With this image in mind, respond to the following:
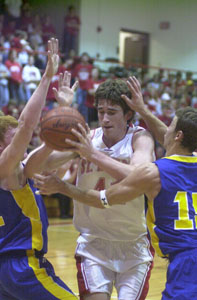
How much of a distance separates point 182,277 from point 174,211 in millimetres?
424

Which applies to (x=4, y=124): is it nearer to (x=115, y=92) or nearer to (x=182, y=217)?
(x=115, y=92)

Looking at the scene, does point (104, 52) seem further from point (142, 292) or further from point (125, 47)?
point (142, 292)

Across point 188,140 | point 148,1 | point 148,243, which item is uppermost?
point 148,1

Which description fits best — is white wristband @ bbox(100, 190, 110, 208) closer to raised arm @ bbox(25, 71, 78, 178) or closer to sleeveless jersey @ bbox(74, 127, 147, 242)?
raised arm @ bbox(25, 71, 78, 178)

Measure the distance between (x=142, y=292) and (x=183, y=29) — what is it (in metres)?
21.4

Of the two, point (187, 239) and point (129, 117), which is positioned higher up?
point (129, 117)

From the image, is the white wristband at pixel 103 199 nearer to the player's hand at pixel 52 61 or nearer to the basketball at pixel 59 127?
the basketball at pixel 59 127

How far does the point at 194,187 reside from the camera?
3354 millimetres

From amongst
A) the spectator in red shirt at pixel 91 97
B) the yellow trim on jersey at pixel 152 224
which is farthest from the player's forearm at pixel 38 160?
the spectator in red shirt at pixel 91 97

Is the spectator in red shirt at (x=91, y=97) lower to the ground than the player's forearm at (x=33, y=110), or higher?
lower

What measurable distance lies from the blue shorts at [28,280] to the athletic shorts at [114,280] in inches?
14.4

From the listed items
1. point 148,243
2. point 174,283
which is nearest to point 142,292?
point 148,243

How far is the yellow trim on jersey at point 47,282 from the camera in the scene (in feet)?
11.3

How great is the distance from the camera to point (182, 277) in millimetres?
3160
